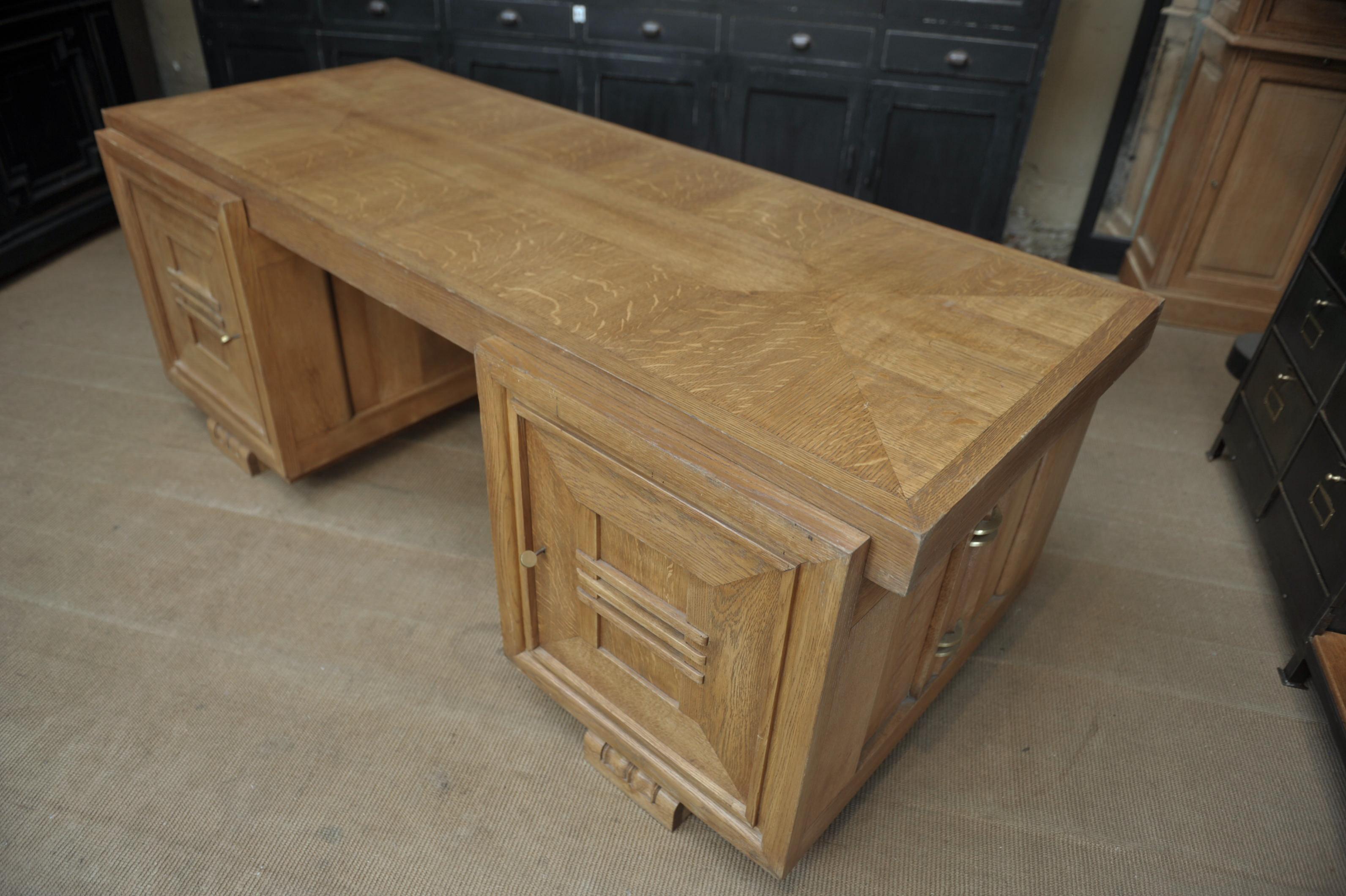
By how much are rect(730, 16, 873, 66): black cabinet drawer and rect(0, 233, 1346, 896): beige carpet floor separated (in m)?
1.30

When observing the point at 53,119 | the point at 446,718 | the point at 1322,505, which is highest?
the point at 53,119

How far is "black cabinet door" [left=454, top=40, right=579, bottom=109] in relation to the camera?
2570 millimetres

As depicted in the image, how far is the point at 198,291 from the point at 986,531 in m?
1.43

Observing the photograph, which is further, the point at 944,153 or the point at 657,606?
the point at 944,153

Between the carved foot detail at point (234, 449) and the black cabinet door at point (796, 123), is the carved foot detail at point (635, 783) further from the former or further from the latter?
the black cabinet door at point (796, 123)

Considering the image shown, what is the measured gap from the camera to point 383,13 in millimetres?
2609

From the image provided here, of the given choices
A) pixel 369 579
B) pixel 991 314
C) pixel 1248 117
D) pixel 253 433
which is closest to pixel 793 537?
pixel 991 314

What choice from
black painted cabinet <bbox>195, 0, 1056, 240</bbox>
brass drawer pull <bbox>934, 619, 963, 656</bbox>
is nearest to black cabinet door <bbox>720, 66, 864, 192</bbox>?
black painted cabinet <bbox>195, 0, 1056, 240</bbox>

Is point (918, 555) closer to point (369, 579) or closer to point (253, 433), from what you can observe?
point (369, 579)

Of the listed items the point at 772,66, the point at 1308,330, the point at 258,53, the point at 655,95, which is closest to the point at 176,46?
the point at 258,53

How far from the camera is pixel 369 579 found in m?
1.61

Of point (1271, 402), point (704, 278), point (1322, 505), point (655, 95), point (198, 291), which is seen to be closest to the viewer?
point (704, 278)

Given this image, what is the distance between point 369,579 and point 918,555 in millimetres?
1133

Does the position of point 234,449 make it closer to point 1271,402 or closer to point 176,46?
point 1271,402
